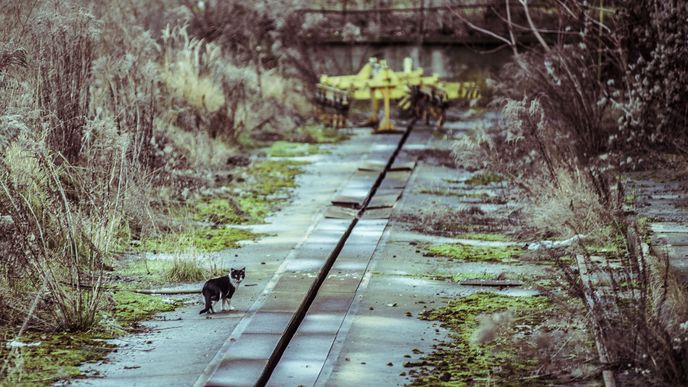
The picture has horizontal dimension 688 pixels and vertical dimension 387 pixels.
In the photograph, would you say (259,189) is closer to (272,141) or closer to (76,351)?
(272,141)

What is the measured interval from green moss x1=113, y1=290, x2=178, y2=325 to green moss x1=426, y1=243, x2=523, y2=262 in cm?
354

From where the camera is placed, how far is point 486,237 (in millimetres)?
15461

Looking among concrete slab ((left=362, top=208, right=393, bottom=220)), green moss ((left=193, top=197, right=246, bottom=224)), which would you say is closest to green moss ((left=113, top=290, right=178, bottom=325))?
green moss ((left=193, top=197, right=246, bottom=224))

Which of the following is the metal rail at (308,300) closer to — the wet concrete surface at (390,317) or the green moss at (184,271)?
the wet concrete surface at (390,317)

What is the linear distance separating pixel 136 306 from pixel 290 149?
40.4 ft

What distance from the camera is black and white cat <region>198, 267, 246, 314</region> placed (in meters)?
11.6

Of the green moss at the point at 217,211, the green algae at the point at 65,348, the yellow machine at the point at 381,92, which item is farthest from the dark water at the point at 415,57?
the green algae at the point at 65,348

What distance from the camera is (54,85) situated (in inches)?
603

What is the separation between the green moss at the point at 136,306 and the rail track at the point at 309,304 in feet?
3.00

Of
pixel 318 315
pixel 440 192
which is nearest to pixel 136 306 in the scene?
pixel 318 315

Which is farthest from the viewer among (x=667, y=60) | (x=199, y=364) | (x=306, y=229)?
(x=667, y=60)

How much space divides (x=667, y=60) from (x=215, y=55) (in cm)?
982

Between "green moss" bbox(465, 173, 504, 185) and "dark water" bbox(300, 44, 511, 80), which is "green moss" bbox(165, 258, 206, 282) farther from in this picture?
"dark water" bbox(300, 44, 511, 80)

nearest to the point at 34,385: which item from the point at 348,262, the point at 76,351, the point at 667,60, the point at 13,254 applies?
the point at 76,351
